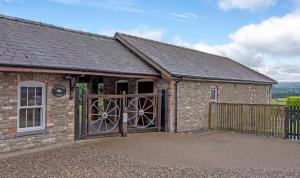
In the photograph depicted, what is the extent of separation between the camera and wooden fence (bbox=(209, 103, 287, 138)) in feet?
52.6

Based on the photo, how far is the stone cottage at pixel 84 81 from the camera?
11.0 metres

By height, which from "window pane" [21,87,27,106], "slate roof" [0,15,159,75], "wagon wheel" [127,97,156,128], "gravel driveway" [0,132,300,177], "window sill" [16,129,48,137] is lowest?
"gravel driveway" [0,132,300,177]

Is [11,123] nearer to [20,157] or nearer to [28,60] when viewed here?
[20,157]

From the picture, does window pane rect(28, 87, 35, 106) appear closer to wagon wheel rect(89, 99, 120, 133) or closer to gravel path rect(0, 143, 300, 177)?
gravel path rect(0, 143, 300, 177)

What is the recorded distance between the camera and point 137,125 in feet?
56.4

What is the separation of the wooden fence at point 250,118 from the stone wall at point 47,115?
29.2 feet

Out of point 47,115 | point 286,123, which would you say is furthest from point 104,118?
point 286,123

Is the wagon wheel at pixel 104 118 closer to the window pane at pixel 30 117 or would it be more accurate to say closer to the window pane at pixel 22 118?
the window pane at pixel 30 117

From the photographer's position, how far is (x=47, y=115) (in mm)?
11953

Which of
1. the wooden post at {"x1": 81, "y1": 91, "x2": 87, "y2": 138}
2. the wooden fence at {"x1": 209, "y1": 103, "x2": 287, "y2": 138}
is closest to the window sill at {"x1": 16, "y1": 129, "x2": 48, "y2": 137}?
the wooden post at {"x1": 81, "y1": 91, "x2": 87, "y2": 138}

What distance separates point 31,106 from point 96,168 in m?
4.06

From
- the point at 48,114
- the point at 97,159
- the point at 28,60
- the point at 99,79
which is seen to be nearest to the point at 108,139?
the point at 48,114

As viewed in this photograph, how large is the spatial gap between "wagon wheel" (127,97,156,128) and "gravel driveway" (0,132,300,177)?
2.23 metres

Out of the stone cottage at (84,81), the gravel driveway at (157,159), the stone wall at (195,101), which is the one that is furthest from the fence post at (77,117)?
the stone wall at (195,101)
